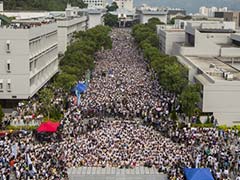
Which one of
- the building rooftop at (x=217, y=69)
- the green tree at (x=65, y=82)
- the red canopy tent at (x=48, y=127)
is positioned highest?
the building rooftop at (x=217, y=69)

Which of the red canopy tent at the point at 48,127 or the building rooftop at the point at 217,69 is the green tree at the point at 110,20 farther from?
the red canopy tent at the point at 48,127

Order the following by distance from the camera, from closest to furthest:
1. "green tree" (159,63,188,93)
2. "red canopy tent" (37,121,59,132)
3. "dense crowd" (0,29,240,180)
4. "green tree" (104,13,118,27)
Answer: "dense crowd" (0,29,240,180), "red canopy tent" (37,121,59,132), "green tree" (159,63,188,93), "green tree" (104,13,118,27)

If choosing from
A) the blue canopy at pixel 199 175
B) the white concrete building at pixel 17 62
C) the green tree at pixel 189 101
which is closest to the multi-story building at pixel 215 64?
the green tree at pixel 189 101

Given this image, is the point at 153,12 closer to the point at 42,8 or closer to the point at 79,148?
the point at 42,8

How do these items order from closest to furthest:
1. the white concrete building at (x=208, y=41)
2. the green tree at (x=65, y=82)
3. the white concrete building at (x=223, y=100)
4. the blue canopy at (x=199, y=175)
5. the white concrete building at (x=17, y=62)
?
the blue canopy at (x=199, y=175) → the white concrete building at (x=223, y=100) → the white concrete building at (x=17, y=62) → the green tree at (x=65, y=82) → the white concrete building at (x=208, y=41)

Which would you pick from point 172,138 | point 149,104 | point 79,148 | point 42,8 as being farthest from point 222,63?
point 42,8

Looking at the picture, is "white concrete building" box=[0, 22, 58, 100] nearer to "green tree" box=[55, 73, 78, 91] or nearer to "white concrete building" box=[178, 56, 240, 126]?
"green tree" box=[55, 73, 78, 91]

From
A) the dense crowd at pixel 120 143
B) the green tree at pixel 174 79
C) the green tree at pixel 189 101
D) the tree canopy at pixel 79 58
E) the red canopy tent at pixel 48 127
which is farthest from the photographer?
the tree canopy at pixel 79 58

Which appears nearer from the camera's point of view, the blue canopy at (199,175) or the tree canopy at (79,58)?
the blue canopy at (199,175)

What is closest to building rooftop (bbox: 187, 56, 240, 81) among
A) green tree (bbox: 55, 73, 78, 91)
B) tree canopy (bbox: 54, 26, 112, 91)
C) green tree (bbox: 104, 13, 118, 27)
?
green tree (bbox: 55, 73, 78, 91)
